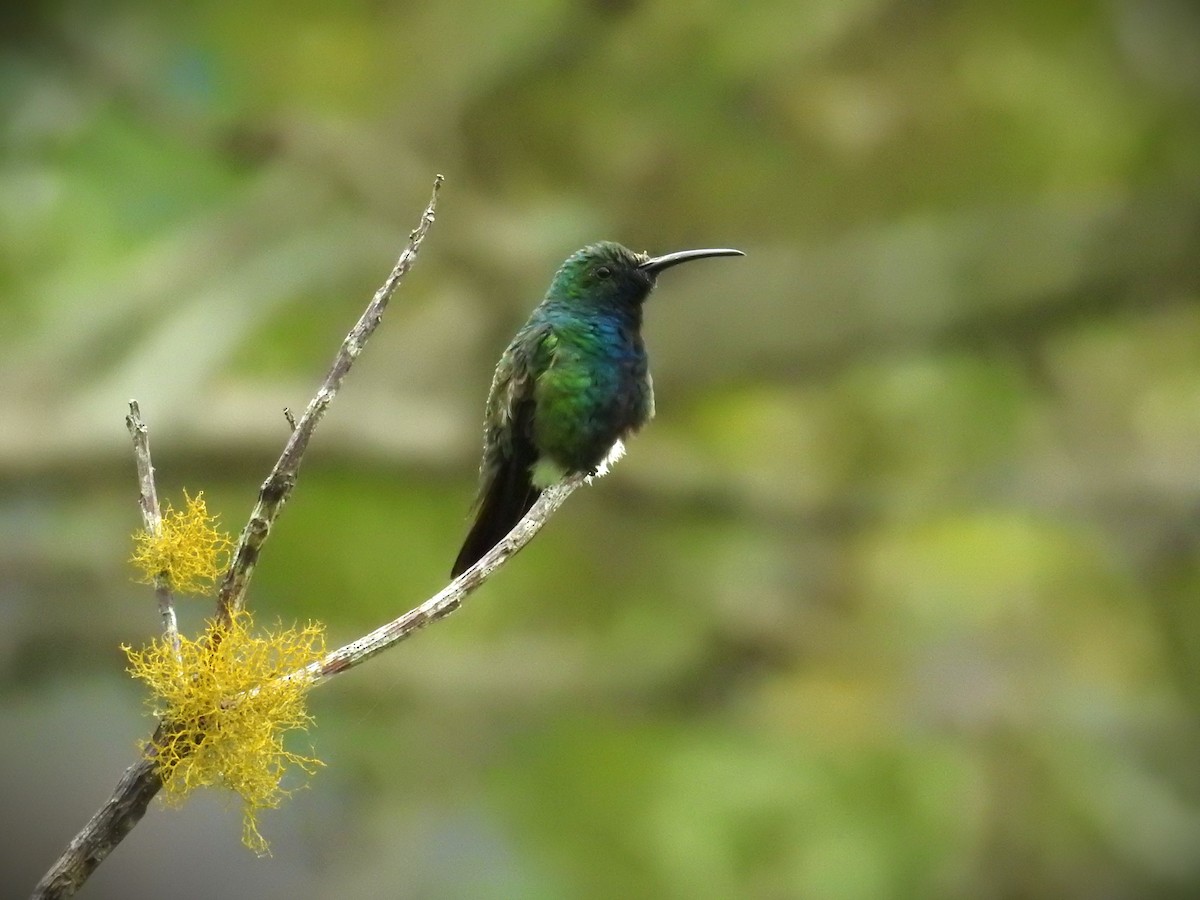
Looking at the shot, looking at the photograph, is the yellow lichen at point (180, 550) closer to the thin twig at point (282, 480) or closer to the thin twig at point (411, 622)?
the thin twig at point (282, 480)

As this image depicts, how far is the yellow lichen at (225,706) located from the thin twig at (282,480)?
4cm

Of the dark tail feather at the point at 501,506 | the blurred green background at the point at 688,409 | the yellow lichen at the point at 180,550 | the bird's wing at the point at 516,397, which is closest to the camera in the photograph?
the yellow lichen at the point at 180,550

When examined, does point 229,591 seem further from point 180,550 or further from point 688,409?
point 688,409

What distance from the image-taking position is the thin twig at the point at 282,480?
4.10 ft

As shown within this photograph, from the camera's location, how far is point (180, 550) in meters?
1.27

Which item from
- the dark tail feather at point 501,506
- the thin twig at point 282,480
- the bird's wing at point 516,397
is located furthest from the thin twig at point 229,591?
the bird's wing at point 516,397

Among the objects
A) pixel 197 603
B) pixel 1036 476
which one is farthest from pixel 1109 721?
pixel 197 603

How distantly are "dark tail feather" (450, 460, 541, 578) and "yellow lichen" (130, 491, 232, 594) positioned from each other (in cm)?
60

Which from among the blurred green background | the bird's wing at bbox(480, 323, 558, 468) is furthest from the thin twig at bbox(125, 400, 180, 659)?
the blurred green background

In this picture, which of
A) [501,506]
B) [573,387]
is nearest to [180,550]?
[501,506]

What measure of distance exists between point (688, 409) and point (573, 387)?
1605 millimetres

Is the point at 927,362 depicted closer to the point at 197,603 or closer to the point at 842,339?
the point at 842,339

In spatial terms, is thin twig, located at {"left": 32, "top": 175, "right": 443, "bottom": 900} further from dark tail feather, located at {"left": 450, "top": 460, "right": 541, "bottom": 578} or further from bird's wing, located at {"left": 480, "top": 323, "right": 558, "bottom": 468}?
bird's wing, located at {"left": 480, "top": 323, "right": 558, "bottom": 468}

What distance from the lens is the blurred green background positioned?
10.8 feet
